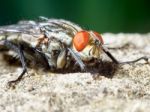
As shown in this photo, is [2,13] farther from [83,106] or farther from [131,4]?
[83,106]

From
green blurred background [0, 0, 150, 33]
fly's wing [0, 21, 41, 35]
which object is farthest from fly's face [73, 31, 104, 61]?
green blurred background [0, 0, 150, 33]

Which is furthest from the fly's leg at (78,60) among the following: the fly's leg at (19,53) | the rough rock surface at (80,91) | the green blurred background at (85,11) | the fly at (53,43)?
the green blurred background at (85,11)

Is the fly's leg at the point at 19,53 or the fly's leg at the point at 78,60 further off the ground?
the fly's leg at the point at 78,60

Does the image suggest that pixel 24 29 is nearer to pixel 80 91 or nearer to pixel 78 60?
pixel 78 60

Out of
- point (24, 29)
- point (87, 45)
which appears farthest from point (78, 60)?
point (24, 29)

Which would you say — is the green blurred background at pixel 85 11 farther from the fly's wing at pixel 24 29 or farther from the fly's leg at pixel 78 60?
the fly's leg at pixel 78 60

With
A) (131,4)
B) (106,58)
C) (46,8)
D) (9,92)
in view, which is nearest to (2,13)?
(46,8)
